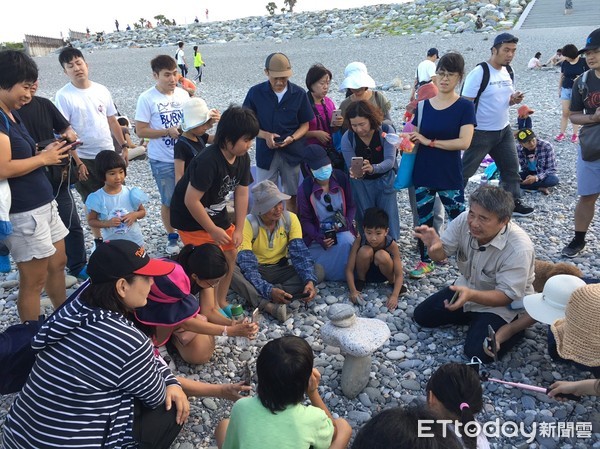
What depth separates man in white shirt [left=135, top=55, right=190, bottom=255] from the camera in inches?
197

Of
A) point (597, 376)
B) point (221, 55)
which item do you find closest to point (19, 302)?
point (597, 376)

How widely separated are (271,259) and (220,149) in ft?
4.10

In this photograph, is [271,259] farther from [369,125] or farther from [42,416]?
[42,416]

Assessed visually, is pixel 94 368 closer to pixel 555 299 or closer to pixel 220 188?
pixel 220 188

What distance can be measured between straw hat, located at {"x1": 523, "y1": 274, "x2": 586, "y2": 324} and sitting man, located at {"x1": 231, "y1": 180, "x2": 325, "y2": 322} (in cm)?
179

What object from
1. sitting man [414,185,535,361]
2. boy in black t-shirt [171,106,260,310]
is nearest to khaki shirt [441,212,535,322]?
sitting man [414,185,535,361]

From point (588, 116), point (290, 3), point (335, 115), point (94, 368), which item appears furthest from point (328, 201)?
point (290, 3)

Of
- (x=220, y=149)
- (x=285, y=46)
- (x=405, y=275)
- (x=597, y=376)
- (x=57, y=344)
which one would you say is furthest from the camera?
(x=285, y=46)

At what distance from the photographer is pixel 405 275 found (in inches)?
181

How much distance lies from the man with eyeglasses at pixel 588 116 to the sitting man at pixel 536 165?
2.03 metres

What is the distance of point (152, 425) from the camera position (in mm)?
2533

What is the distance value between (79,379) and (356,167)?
118 inches

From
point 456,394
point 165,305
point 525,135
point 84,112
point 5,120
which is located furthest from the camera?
point 525,135

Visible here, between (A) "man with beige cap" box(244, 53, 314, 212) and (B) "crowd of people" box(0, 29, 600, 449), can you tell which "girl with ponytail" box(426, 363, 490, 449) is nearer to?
(B) "crowd of people" box(0, 29, 600, 449)
